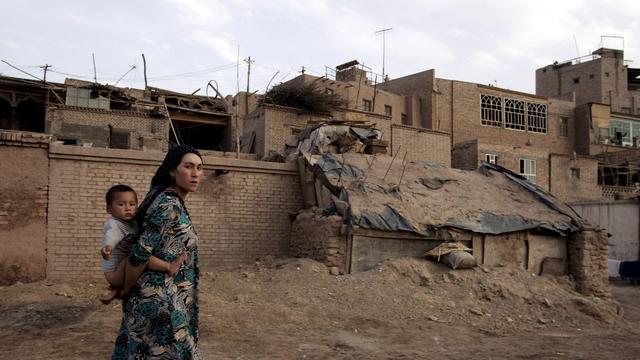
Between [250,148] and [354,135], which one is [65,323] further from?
[250,148]

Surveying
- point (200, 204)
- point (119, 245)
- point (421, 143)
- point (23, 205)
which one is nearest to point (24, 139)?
point (23, 205)

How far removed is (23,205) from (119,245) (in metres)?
6.87

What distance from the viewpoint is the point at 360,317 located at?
816cm

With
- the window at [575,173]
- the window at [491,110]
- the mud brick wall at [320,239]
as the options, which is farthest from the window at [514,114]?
the mud brick wall at [320,239]

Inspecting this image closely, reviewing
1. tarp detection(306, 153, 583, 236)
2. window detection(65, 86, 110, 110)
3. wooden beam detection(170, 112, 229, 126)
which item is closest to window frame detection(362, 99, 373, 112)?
wooden beam detection(170, 112, 229, 126)

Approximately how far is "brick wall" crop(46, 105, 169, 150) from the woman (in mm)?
17576

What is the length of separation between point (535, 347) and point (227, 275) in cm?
486

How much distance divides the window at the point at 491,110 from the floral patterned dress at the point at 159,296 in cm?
3108

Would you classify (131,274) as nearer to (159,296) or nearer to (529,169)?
(159,296)

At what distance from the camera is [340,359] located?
6.16 meters

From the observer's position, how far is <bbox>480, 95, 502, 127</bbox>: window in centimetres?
3225

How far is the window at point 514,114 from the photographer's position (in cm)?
3309

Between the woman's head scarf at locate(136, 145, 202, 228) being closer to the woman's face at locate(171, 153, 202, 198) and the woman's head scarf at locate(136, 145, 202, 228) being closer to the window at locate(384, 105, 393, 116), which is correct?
the woman's face at locate(171, 153, 202, 198)

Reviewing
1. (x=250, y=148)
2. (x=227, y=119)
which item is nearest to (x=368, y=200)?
(x=250, y=148)
